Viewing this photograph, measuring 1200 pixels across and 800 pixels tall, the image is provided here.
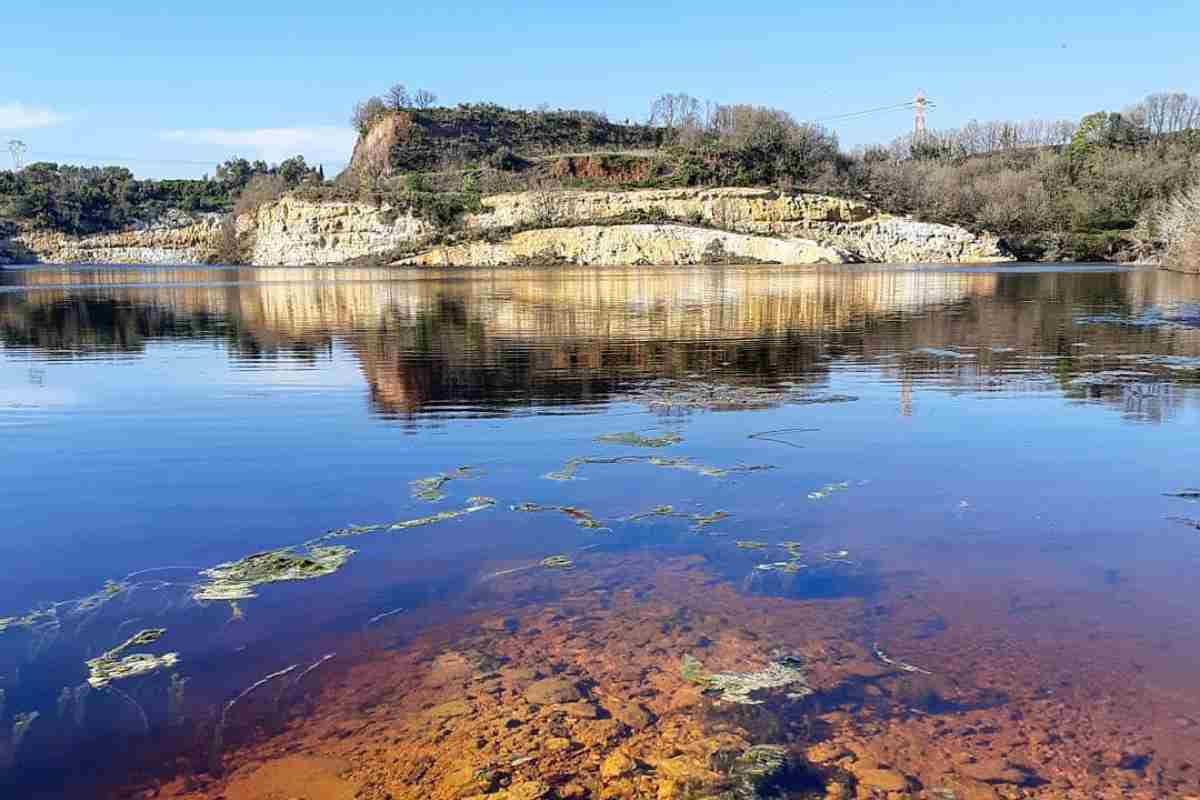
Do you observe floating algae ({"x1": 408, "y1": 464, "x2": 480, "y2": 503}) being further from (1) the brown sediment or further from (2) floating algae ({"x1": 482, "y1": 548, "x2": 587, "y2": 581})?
(1) the brown sediment

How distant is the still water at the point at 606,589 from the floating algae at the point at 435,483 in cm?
6

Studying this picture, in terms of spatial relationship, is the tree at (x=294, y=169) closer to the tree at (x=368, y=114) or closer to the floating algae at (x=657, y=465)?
the tree at (x=368, y=114)

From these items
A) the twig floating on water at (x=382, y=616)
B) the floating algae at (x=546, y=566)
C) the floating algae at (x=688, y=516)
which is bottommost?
the twig floating on water at (x=382, y=616)

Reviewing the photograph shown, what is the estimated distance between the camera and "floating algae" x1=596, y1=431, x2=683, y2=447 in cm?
1250

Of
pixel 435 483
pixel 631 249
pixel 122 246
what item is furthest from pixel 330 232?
pixel 435 483

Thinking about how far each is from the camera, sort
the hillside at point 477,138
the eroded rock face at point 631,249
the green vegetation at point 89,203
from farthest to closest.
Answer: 1. the green vegetation at point 89,203
2. the hillside at point 477,138
3. the eroded rock face at point 631,249

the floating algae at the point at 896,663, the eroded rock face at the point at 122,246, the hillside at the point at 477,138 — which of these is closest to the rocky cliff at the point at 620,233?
the hillside at the point at 477,138

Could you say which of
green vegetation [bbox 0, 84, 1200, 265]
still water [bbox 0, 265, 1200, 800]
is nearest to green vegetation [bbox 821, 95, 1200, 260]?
green vegetation [bbox 0, 84, 1200, 265]

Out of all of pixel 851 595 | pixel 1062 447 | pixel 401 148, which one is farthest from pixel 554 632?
pixel 401 148

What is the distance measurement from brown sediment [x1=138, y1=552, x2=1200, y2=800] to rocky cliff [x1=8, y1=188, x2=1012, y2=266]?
→ 9945 cm

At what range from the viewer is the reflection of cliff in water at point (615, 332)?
18859mm

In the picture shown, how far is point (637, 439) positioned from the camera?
12797 mm

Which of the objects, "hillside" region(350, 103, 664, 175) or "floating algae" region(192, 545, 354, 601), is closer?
"floating algae" region(192, 545, 354, 601)

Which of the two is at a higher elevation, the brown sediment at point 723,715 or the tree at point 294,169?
the tree at point 294,169
